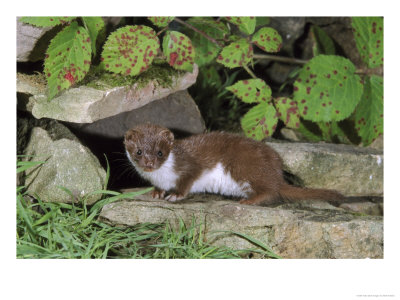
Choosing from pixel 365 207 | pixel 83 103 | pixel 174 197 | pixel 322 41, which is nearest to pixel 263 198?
pixel 174 197

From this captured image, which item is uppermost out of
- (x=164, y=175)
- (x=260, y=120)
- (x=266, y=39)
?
(x=266, y=39)

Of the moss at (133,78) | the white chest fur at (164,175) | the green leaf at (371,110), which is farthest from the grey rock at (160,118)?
the green leaf at (371,110)

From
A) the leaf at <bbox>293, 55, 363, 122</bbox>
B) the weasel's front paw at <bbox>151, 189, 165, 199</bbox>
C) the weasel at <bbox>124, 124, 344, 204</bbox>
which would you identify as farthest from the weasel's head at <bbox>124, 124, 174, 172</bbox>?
the leaf at <bbox>293, 55, 363, 122</bbox>

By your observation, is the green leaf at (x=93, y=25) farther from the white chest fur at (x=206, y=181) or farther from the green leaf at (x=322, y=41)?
the green leaf at (x=322, y=41)

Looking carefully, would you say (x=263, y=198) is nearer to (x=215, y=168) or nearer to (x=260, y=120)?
(x=215, y=168)

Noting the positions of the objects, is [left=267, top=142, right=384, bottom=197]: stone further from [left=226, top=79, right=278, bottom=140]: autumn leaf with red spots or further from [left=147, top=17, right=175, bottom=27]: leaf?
[left=147, top=17, right=175, bottom=27]: leaf

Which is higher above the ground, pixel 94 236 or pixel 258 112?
pixel 258 112

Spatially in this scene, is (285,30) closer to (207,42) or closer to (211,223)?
(207,42)
